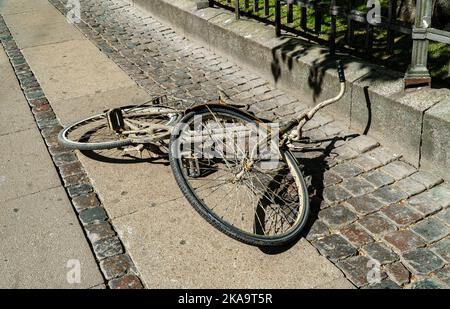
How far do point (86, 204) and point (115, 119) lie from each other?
0.87m

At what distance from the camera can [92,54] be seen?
8094 millimetres

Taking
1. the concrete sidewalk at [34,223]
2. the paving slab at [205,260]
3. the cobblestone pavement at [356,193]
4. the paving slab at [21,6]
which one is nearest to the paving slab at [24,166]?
the concrete sidewalk at [34,223]

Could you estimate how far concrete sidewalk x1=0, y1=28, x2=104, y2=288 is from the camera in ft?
12.0

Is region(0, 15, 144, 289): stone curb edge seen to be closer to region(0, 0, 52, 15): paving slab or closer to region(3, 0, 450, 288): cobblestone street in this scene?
region(3, 0, 450, 288): cobblestone street

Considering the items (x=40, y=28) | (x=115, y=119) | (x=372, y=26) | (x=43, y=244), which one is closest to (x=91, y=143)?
(x=115, y=119)

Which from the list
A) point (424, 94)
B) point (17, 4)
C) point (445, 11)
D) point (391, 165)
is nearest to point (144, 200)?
point (391, 165)

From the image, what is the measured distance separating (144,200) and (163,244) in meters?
0.65

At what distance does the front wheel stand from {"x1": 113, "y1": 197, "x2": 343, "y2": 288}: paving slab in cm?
16

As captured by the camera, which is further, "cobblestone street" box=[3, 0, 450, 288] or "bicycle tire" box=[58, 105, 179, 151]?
"bicycle tire" box=[58, 105, 179, 151]

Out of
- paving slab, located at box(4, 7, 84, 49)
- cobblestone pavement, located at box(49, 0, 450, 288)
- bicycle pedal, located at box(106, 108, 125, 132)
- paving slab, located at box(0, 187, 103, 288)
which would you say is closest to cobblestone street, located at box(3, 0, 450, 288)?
cobblestone pavement, located at box(49, 0, 450, 288)

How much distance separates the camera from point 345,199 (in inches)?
168

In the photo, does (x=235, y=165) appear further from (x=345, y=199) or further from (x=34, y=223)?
(x=34, y=223)

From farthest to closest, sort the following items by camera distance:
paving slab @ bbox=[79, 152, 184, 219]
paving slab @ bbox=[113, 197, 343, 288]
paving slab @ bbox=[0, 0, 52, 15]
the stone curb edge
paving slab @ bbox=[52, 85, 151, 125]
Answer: paving slab @ bbox=[0, 0, 52, 15], paving slab @ bbox=[52, 85, 151, 125], paving slab @ bbox=[79, 152, 184, 219], the stone curb edge, paving slab @ bbox=[113, 197, 343, 288]
